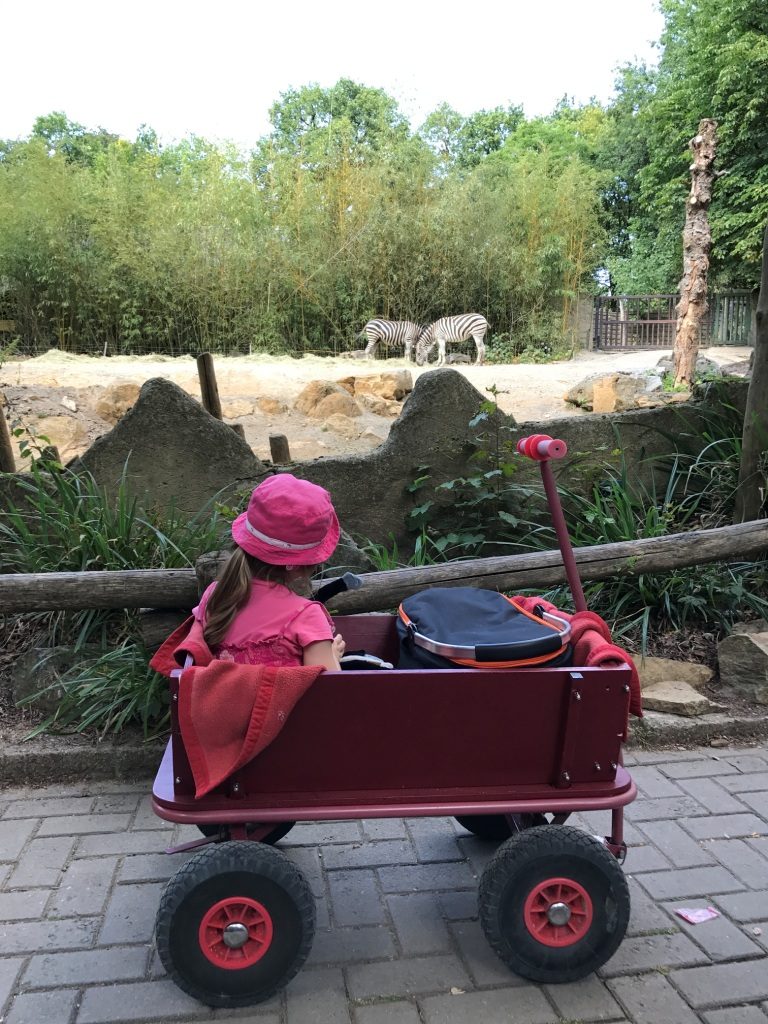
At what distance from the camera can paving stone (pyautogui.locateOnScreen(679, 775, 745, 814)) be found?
9.84ft

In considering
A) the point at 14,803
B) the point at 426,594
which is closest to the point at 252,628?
the point at 426,594

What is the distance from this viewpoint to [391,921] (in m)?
2.38

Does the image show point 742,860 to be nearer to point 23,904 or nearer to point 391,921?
point 391,921

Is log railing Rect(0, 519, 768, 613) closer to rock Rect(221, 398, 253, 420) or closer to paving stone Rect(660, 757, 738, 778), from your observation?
paving stone Rect(660, 757, 738, 778)

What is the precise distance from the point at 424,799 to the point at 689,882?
1058 millimetres

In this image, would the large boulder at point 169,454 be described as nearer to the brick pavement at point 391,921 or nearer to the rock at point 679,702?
the brick pavement at point 391,921

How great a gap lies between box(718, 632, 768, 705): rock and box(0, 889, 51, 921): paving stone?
2.80 metres

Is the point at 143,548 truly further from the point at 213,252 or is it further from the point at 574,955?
the point at 213,252

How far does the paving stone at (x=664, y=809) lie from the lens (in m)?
2.94

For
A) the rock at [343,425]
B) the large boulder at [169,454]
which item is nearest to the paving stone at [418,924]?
the large boulder at [169,454]

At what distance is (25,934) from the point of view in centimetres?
230

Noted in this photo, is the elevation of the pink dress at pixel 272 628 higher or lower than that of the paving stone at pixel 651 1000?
higher

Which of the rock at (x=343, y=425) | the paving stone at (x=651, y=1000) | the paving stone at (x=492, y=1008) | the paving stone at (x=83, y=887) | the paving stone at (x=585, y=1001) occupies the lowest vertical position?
the paving stone at (x=651, y=1000)

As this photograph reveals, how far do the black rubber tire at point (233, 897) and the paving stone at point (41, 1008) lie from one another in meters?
0.28
